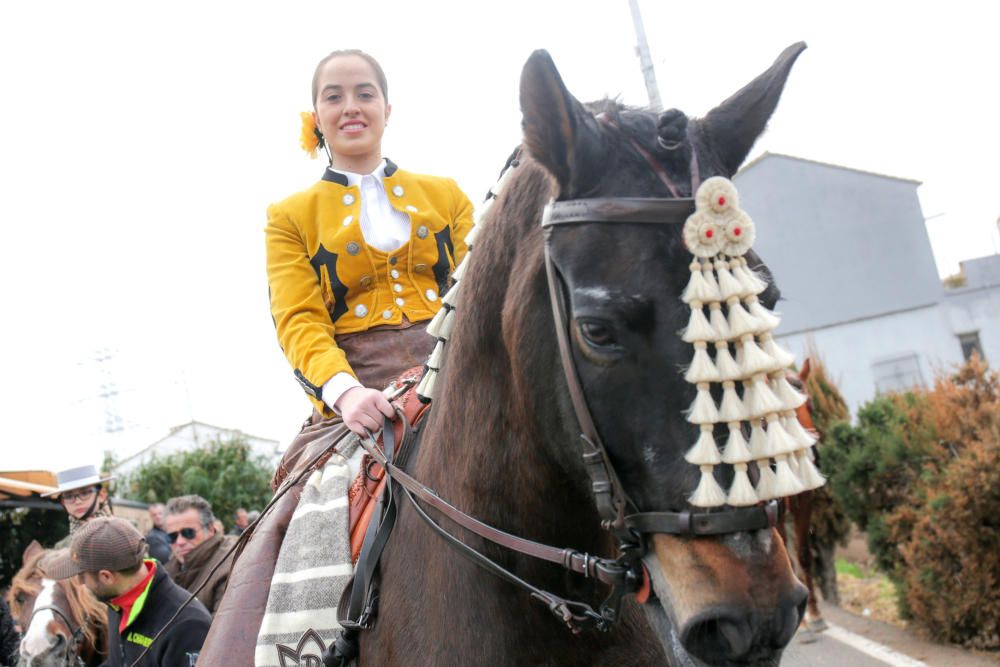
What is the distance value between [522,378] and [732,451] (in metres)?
0.60

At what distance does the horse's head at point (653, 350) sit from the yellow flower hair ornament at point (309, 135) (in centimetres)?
204

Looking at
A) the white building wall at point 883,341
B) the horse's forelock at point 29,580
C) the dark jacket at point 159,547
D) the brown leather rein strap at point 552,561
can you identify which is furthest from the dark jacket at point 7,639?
the white building wall at point 883,341

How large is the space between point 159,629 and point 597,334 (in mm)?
3991

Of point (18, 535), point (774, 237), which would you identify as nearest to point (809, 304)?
point (774, 237)

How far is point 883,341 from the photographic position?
2670 cm

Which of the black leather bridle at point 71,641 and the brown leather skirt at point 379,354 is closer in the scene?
the brown leather skirt at point 379,354

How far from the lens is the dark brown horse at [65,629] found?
19.0 ft

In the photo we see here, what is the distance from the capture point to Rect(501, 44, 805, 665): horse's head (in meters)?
1.66

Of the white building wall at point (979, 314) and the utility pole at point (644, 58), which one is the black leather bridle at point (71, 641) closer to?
the utility pole at point (644, 58)

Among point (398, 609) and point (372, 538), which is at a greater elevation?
point (372, 538)

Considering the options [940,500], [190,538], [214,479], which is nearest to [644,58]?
[940,500]

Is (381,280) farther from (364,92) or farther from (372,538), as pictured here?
(372,538)

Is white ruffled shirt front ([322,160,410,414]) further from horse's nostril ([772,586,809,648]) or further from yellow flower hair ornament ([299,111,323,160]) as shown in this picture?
horse's nostril ([772,586,809,648])

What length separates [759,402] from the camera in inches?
68.0
